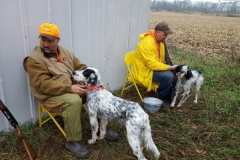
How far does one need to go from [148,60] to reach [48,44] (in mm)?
2465

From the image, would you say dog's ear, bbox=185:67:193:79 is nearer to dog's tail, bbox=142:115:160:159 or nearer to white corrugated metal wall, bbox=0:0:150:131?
white corrugated metal wall, bbox=0:0:150:131

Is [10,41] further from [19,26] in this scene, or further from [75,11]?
[75,11]

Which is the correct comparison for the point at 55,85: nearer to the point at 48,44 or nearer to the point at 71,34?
the point at 48,44

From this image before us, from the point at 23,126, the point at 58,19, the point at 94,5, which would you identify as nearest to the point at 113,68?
the point at 94,5

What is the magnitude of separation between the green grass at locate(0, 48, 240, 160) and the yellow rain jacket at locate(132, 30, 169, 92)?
0.75 metres

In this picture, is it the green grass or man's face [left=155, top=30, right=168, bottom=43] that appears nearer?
the green grass

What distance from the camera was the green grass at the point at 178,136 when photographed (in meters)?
3.45

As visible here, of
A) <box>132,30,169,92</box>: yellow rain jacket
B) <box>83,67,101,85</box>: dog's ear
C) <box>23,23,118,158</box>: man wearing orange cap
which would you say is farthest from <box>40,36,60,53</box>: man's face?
<box>132,30,169,92</box>: yellow rain jacket

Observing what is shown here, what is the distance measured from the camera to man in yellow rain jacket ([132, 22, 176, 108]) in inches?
195

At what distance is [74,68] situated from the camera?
3951 millimetres

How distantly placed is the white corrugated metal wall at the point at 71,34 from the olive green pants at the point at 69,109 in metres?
0.77

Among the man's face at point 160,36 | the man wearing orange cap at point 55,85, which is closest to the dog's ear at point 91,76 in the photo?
the man wearing orange cap at point 55,85

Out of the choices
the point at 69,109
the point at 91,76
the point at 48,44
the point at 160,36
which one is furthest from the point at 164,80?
the point at 48,44

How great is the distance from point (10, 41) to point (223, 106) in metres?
5.06
